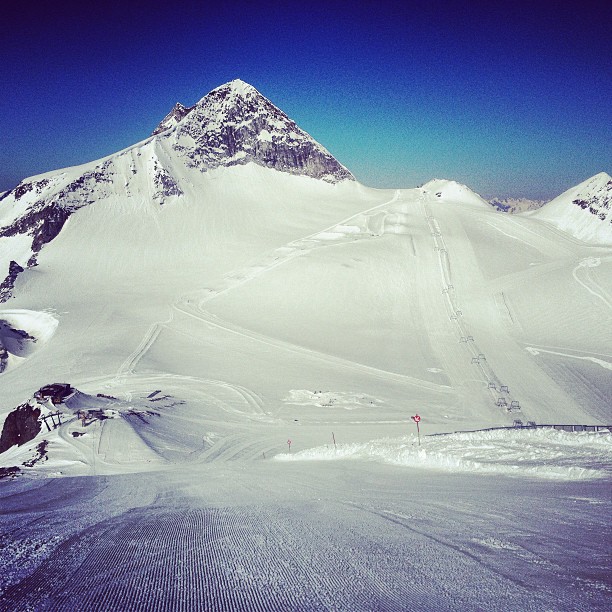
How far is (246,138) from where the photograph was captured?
154 metres

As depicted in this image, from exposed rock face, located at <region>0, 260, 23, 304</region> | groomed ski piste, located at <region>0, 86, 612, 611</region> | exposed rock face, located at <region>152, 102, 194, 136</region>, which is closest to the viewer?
groomed ski piste, located at <region>0, 86, 612, 611</region>

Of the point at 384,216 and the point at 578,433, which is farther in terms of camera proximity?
the point at 384,216

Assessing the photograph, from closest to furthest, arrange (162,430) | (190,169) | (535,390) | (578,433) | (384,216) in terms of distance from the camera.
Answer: (578,433), (162,430), (535,390), (384,216), (190,169)

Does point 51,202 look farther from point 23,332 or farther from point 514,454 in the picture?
point 514,454

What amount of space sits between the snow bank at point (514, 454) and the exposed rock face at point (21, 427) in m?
22.8

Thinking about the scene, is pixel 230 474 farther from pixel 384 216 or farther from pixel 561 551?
pixel 384 216

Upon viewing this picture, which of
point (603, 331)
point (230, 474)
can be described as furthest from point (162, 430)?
point (603, 331)

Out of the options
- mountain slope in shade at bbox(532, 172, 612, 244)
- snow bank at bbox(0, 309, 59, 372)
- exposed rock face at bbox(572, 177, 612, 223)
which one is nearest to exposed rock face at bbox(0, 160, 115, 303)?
snow bank at bbox(0, 309, 59, 372)

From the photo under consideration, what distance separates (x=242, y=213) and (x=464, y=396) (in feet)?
309

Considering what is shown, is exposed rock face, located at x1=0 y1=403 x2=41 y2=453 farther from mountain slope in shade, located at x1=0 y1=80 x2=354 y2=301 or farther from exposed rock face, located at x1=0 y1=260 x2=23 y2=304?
mountain slope in shade, located at x1=0 y1=80 x2=354 y2=301

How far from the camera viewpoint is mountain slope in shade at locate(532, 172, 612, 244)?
8931 cm

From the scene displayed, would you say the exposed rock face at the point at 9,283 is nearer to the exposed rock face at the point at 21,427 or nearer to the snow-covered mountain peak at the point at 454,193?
the exposed rock face at the point at 21,427

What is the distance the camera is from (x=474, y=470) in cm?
1042

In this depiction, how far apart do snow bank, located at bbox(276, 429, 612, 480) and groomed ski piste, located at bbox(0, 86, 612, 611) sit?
0.10 m
